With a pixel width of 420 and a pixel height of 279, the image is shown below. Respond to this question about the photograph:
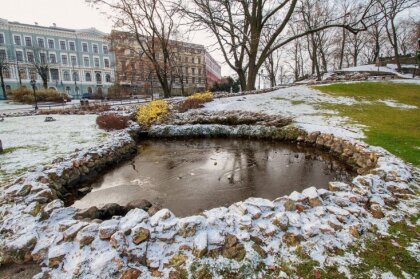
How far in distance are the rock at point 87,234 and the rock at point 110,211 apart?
126 centimetres

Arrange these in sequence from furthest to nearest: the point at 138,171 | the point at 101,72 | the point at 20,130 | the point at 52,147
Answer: the point at 101,72
the point at 20,130
the point at 52,147
the point at 138,171

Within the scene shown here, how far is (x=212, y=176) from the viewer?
6230mm

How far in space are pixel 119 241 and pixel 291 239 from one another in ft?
6.70

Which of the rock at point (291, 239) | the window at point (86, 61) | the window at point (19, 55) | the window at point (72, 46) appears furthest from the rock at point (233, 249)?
the window at point (72, 46)

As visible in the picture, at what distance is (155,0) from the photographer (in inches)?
792

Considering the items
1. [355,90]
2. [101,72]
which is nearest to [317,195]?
[355,90]

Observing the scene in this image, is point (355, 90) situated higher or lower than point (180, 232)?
higher

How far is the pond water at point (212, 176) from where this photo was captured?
16.7 ft

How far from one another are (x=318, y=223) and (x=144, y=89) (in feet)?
165

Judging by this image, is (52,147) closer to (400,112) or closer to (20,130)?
(20,130)

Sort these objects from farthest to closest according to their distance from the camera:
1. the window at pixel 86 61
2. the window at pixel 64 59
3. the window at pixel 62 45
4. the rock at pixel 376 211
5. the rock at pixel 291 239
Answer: the window at pixel 86 61 → the window at pixel 64 59 → the window at pixel 62 45 → the rock at pixel 376 211 → the rock at pixel 291 239

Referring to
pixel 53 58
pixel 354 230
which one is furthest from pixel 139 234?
pixel 53 58

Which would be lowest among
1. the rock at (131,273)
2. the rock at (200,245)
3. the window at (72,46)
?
the rock at (131,273)

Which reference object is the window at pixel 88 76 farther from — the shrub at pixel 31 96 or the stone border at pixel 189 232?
the stone border at pixel 189 232
